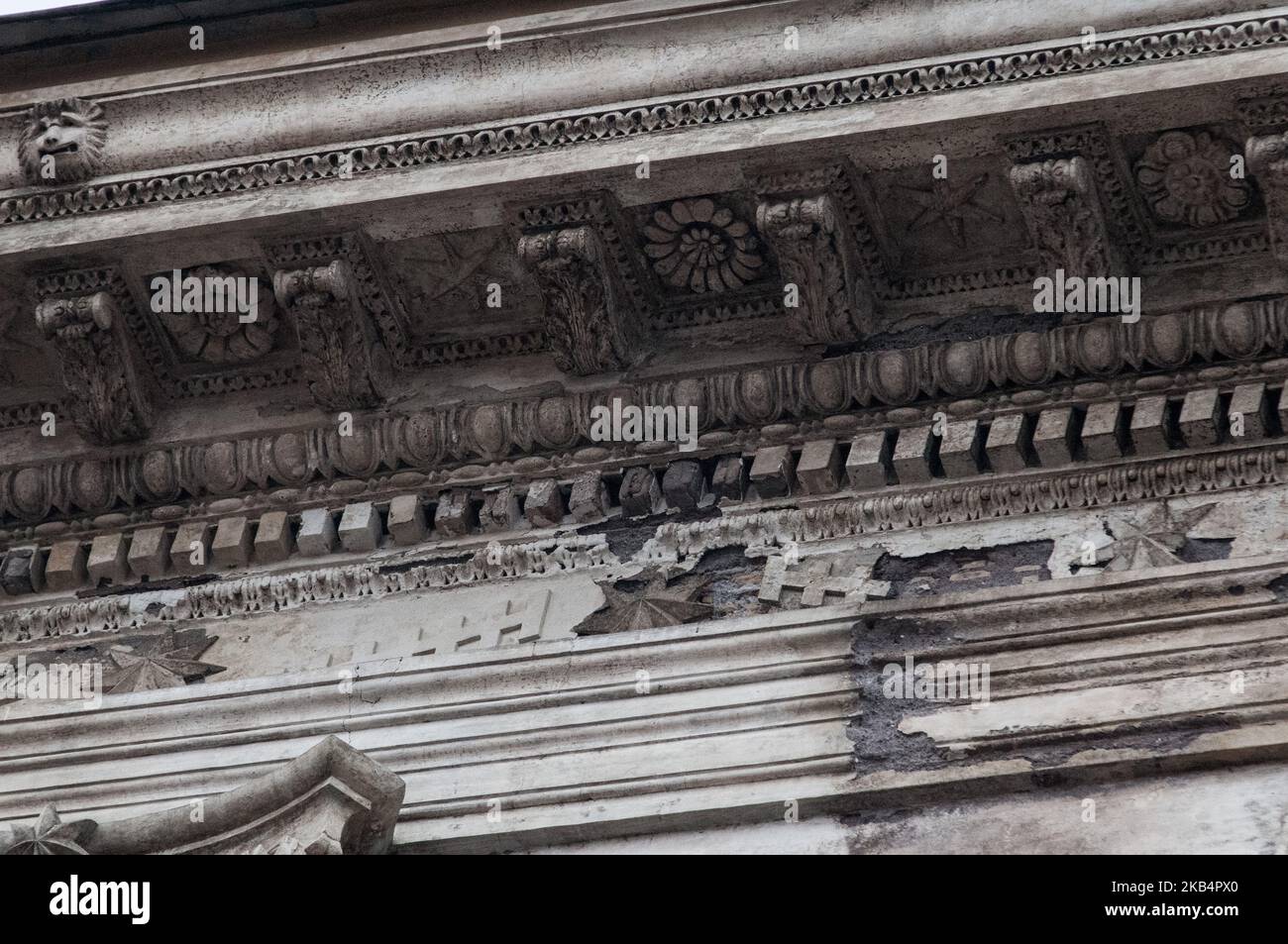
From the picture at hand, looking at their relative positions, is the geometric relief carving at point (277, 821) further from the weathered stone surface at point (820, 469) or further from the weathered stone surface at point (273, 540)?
the weathered stone surface at point (820, 469)

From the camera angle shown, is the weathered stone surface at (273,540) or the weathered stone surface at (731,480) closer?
the weathered stone surface at (731,480)

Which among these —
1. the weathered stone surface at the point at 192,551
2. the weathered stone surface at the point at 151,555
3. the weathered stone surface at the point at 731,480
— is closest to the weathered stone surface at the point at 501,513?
the weathered stone surface at the point at 731,480

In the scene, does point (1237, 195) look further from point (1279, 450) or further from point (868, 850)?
point (868, 850)

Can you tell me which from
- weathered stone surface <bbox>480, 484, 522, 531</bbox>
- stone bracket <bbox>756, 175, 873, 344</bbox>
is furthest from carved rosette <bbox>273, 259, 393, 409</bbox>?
stone bracket <bbox>756, 175, 873, 344</bbox>

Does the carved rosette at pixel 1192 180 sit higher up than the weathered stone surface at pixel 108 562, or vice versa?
the carved rosette at pixel 1192 180

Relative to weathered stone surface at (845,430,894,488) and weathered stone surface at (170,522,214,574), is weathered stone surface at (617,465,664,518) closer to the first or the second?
weathered stone surface at (845,430,894,488)

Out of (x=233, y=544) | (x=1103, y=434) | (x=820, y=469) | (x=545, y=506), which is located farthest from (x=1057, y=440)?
(x=233, y=544)

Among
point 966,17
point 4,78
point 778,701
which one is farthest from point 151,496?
point 966,17
